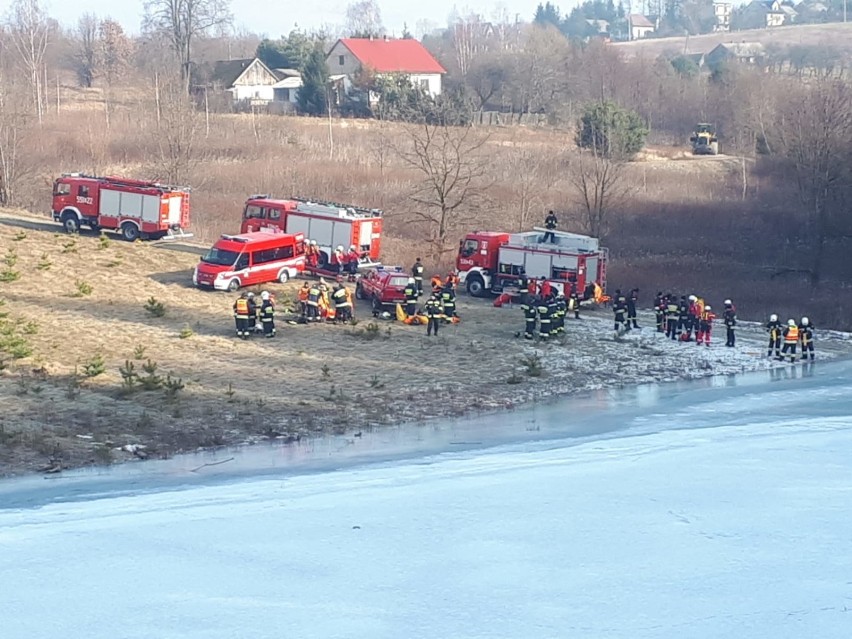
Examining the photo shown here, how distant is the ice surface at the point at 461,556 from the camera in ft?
29.7

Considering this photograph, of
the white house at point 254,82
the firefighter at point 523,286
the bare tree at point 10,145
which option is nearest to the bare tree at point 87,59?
the white house at point 254,82

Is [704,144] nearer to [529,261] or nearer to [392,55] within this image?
[392,55]

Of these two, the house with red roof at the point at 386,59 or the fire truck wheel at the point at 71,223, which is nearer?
the fire truck wheel at the point at 71,223

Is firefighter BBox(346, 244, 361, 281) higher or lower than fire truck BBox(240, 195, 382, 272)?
lower

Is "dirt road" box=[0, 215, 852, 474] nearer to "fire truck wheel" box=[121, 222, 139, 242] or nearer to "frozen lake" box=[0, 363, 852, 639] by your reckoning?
"frozen lake" box=[0, 363, 852, 639]

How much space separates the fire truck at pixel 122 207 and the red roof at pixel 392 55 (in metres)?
48.0

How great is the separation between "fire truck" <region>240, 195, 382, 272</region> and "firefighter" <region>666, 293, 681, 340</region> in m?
9.48

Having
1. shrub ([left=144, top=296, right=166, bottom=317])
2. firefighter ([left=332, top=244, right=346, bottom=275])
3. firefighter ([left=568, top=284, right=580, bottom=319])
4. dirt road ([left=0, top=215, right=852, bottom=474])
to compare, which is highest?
firefighter ([left=332, top=244, right=346, bottom=275])

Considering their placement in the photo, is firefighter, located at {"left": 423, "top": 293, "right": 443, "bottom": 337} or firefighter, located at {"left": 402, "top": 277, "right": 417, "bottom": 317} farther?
firefighter, located at {"left": 402, "top": 277, "right": 417, "bottom": 317}

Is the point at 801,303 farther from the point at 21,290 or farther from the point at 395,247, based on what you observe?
the point at 21,290

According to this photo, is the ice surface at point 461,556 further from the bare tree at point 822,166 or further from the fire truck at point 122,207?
the bare tree at point 822,166

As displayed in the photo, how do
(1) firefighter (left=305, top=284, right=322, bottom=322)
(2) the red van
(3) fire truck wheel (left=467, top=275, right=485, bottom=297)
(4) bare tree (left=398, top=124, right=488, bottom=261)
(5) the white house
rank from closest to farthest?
(1) firefighter (left=305, top=284, right=322, bottom=322) → (2) the red van → (3) fire truck wheel (left=467, top=275, right=485, bottom=297) → (4) bare tree (left=398, top=124, right=488, bottom=261) → (5) the white house

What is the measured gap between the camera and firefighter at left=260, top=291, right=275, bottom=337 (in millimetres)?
25750

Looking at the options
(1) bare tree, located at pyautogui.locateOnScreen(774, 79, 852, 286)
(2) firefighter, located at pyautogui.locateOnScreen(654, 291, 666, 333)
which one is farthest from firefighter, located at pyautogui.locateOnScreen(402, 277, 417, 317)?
(1) bare tree, located at pyautogui.locateOnScreen(774, 79, 852, 286)
